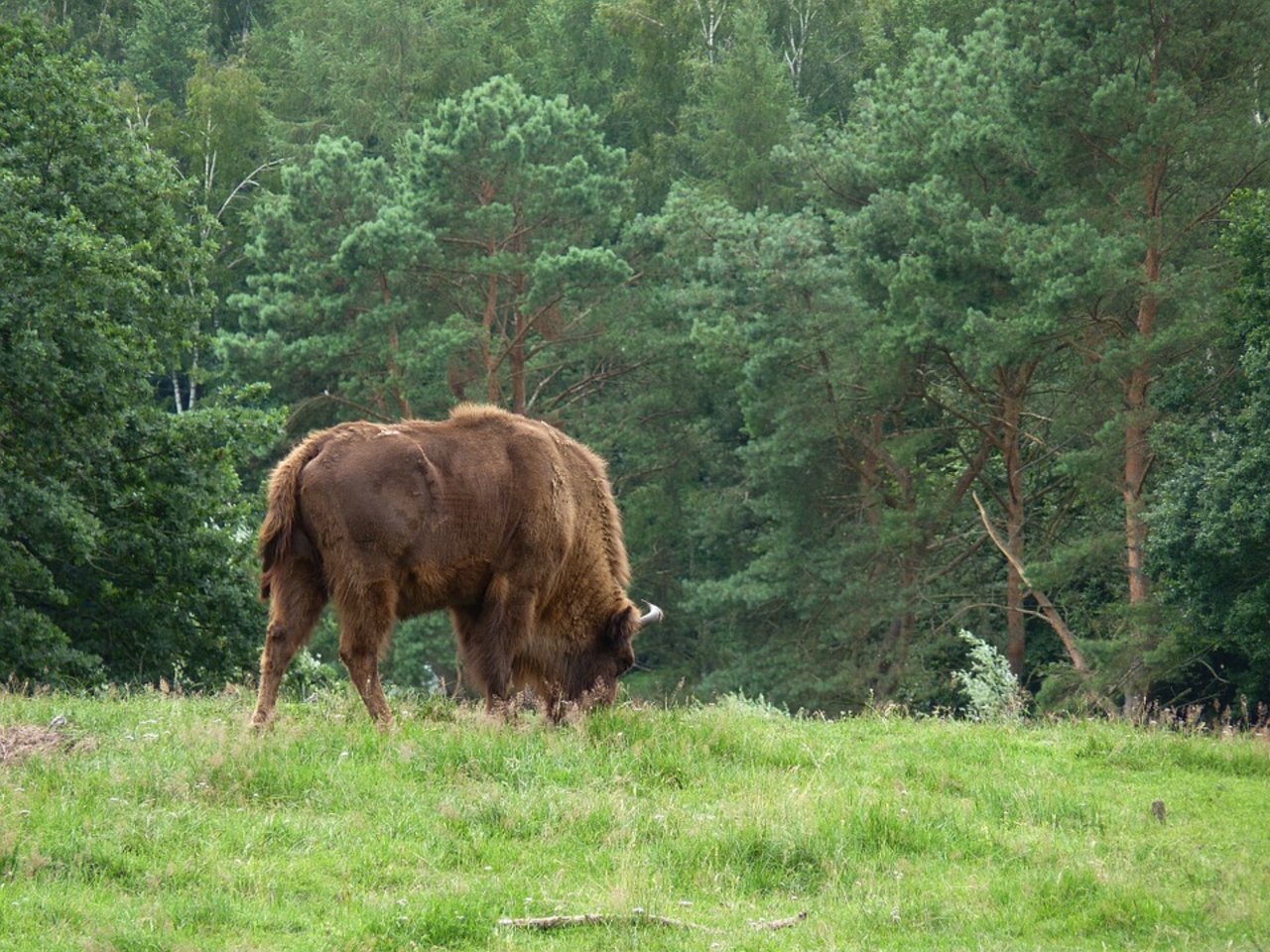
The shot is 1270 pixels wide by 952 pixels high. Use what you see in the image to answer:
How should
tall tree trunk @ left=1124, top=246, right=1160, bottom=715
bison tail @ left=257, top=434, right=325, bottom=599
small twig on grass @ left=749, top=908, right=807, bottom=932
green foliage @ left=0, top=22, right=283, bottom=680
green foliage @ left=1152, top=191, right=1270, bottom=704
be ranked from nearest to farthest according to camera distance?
small twig on grass @ left=749, top=908, right=807, bottom=932, bison tail @ left=257, top=434, right=325, bottom=599, green foliage @ left=0, top=22, right=283, bottom=680, green foliage @ left=1152, top=191, right=1270, bottom=704, tall tree trunk @ left=1124, top=246, right=1160, bottom=715

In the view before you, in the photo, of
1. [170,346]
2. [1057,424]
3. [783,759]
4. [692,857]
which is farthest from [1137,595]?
[692,857]

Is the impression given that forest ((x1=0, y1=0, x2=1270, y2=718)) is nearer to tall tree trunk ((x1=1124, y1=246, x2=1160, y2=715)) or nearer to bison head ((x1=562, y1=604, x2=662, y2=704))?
tall tree trunk ((x1=1124, y1=246, x2=1160, y2=715))

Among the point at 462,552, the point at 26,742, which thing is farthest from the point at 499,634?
the point at 26,742

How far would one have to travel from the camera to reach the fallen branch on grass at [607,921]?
7613 millimetres

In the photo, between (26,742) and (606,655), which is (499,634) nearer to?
(606,655)

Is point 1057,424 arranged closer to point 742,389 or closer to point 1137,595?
point 1137,595

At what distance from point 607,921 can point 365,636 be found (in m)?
4.48

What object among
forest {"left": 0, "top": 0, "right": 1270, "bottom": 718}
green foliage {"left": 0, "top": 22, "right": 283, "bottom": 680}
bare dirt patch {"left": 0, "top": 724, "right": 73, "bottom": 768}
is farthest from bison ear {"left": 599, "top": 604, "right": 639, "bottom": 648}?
green foliage {"left": 0, "top": 22, "right": 283, "bottom": 680}

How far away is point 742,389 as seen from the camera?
3953 centimetres

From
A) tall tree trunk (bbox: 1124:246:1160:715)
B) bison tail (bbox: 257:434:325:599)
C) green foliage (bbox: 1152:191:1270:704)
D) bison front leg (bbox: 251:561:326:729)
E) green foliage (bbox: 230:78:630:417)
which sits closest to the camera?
bison front leg (bbox: 251:561:326:729)

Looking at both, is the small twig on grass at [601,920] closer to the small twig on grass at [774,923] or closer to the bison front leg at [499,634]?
the small twig on grass at [774,923]

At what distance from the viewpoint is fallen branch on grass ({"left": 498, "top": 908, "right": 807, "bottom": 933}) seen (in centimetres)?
761

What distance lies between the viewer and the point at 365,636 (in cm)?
1177

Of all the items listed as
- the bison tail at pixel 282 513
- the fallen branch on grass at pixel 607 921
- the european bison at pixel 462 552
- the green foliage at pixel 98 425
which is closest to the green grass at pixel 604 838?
the fallen branch on grass at pixel 607 921
